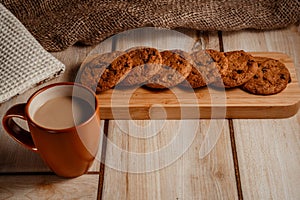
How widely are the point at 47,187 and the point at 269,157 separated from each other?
522mm

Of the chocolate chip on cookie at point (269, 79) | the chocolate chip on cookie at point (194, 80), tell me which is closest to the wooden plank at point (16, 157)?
the chocolate chip on cookie at point (194, 80)

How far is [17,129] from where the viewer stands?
0.98 metres

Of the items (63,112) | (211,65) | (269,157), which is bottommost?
(269,157)

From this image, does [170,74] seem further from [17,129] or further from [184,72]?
[17,129]

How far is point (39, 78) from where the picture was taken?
1.21m

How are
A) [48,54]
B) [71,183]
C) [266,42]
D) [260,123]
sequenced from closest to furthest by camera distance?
[71,183] → [260,123] → [48,54] → [266,42]

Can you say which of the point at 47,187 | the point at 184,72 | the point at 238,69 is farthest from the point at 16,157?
the point at 238,69

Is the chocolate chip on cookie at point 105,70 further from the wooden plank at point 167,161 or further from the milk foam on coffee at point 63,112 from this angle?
the milk foam on coffee at point 63,112

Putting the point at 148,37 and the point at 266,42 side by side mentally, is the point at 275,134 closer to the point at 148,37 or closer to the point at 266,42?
the point at 266,42

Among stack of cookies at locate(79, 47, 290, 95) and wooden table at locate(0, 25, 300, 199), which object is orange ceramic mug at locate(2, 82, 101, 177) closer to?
wooden table at locate(0, 25, 300, 199)

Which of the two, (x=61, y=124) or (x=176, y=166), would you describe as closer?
(x=61, y=124)

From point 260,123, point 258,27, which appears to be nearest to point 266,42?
point 258,27

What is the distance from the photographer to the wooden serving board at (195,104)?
3.73 ft

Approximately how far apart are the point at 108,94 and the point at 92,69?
90mm
